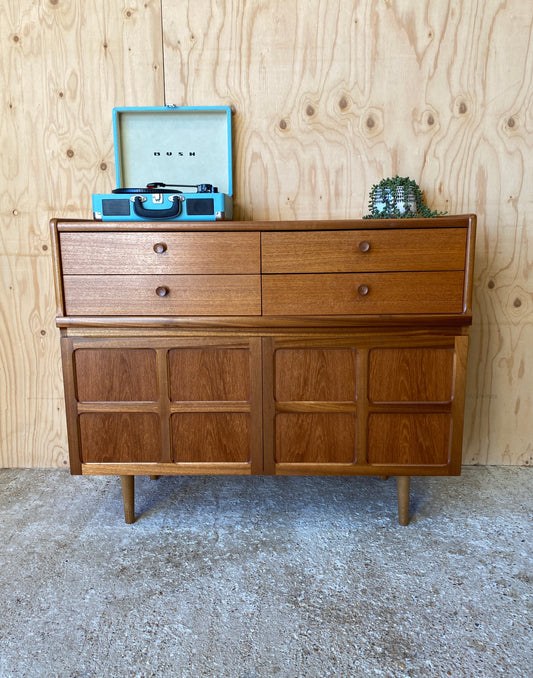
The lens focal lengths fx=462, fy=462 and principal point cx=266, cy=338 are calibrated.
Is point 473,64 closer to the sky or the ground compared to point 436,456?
closer to the sky

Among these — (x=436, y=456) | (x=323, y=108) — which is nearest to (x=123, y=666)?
(x=436, y=456)

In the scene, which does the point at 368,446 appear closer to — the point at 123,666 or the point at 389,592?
the point at 389,592

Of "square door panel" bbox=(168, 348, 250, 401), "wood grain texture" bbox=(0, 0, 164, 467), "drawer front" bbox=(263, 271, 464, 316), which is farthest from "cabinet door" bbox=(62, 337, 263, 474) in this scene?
"wood grain texture" bbox=(0, 0, 164, 467)

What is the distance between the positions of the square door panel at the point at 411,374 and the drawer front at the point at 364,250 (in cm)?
27

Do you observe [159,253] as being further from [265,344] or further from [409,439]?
[409,439]

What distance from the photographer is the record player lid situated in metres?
1.85

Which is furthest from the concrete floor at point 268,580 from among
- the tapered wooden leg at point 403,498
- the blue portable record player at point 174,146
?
the blue portable record player at point 174,146

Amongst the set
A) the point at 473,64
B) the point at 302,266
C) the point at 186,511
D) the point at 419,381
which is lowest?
the point at 186,511

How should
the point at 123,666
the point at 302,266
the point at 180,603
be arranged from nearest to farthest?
the point at 123,666 < the point at 180,603 < the point at 302,266

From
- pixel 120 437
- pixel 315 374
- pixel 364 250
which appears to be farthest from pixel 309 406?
pixel 120 437

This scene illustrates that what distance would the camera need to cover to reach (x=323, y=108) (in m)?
1.86

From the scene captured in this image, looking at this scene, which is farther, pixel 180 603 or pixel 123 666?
pixel 180 603

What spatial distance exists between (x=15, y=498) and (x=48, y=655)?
0.86 m

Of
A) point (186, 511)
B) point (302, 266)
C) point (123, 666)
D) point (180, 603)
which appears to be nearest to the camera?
point (123, 666)
